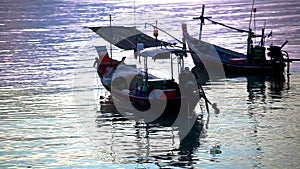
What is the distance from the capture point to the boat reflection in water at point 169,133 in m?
Answer: 25.9

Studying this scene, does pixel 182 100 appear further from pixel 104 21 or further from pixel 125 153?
pixel 104 21

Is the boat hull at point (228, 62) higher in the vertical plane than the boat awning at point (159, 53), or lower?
lower

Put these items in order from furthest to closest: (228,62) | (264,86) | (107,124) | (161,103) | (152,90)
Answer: (228,62)
(264,86)
(152,90)
(161,103)
(107,124)

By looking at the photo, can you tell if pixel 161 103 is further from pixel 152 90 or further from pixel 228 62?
pixel 228 62

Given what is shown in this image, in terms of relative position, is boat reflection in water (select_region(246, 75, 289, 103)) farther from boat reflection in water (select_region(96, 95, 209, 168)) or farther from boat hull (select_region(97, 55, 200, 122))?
boat reflection in water (select_region(96, 95, 209, 168))

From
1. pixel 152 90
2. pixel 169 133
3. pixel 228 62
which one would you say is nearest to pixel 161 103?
pixel 152 90

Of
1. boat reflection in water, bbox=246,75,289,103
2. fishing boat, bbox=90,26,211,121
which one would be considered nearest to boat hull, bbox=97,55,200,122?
fishing boat, bbox=90,26,211,121

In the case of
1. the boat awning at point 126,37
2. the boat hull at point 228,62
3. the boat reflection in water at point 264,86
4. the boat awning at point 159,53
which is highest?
the boat awning at point 159,53

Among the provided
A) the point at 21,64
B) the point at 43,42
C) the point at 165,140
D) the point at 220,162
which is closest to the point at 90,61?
the point at 21,64

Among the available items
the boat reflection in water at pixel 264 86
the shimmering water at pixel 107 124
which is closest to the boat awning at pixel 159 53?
the shimmering water at pixel 107 124

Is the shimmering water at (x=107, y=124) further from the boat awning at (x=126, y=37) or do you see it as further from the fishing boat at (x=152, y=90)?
the boat awning at (x=126, y=37)

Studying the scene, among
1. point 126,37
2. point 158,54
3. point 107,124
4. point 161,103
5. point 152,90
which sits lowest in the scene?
point 107,124

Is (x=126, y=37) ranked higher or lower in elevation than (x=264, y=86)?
higher

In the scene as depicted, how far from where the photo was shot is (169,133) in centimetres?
2984
